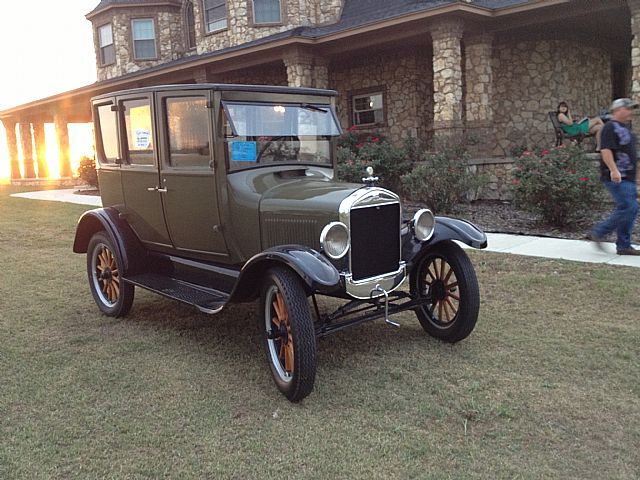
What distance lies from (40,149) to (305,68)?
17341 millimetres

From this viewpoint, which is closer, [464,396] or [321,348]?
[464,396]

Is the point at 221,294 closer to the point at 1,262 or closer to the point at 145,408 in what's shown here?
the point at 145,408

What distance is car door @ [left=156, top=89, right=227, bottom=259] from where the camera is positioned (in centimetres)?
452

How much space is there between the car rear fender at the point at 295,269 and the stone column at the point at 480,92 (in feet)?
31.6

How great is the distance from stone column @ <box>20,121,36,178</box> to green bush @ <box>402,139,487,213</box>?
840 inches

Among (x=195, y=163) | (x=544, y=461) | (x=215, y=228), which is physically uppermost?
(x=195, y=163)

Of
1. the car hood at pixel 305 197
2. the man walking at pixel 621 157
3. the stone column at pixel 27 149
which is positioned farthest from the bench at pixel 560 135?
the stone column at pixel 27 149

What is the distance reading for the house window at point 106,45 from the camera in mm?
22172

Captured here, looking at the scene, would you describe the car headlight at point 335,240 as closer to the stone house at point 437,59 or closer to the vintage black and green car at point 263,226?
the vintage black and green car at point 263,226

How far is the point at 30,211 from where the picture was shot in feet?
46.2

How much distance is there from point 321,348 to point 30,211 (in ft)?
39.1

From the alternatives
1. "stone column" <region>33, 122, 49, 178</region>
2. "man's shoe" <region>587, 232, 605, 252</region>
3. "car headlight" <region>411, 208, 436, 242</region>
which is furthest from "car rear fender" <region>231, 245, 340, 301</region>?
"stone column" <region>33, 122, 49, 178</region>

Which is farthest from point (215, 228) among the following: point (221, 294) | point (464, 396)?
point (464, 396)

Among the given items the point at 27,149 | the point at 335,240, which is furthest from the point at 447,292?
the point at 27,149
